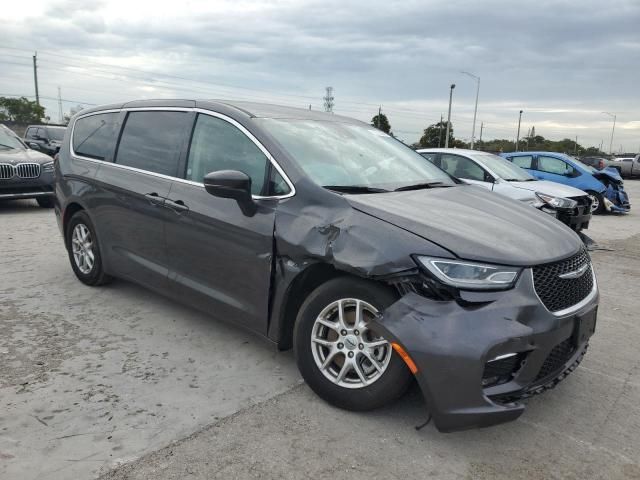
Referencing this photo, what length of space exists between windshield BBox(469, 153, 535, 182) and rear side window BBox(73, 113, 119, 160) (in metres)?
6.45

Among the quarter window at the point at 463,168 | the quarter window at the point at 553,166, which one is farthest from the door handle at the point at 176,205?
the quarter window at the point at 553,166

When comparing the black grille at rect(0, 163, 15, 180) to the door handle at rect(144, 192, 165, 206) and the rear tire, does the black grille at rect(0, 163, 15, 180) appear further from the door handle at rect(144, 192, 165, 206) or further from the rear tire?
the door handle at rect(144, 192, 165, 206)

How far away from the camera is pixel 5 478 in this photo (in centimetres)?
236

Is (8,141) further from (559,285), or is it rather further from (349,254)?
(559,285)

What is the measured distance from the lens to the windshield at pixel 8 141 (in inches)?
402

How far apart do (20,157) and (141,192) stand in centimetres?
703

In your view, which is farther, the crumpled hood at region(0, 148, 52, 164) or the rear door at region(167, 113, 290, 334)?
the crumpled hood at region(0, 148, 52, 164)

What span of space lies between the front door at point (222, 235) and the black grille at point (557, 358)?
A: 1.57 meters

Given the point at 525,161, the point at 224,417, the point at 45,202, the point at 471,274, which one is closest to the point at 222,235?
the point at 224,417

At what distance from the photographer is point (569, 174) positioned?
1296cm

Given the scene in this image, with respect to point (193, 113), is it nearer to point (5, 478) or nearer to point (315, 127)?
point (315, 127)

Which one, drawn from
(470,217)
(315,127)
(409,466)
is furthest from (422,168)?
(409,466)

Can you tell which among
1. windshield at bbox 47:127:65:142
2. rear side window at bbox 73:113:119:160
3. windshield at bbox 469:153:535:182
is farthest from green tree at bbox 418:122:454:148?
rear side window at bbox 73:113:119:160

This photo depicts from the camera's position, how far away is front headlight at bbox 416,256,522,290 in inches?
100.0
